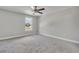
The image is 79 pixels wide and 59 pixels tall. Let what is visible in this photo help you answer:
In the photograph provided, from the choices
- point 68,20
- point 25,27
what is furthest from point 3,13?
point 68,20

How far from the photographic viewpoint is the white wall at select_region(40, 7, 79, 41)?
4.00 m

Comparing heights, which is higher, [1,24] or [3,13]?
[3,13]

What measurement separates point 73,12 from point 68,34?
1417mm

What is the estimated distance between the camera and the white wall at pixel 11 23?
16.1ft

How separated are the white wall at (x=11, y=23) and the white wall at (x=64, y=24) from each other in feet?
7.53

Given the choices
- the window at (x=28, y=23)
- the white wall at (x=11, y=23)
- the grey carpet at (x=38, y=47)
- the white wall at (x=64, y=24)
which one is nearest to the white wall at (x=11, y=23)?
the white wall at (x=11, y=23)

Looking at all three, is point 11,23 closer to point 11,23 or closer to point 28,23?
point 11,23

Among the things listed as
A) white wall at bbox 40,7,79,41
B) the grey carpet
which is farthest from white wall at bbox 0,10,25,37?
white wall at bbox 40,7,79,41

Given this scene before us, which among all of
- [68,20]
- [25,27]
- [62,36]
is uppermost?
[68,20]

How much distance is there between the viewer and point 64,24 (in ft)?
15.4

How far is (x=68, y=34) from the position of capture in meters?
4.44

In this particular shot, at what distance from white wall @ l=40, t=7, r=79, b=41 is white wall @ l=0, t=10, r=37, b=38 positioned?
230 centimetres
